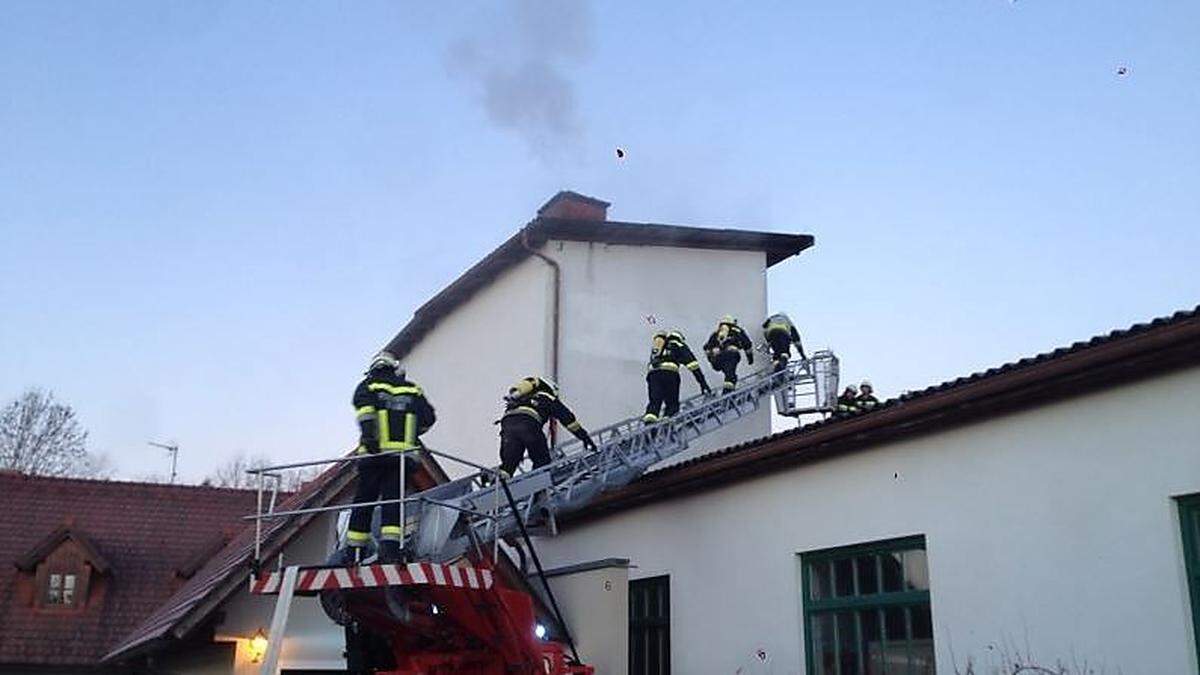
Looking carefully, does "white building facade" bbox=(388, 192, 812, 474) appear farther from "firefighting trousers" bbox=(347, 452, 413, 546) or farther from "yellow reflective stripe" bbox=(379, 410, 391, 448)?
"yellow reflective stripe" bbox=(379, 410, 391, 448)

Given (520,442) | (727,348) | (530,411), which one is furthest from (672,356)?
(520,442)

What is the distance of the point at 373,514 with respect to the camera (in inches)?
370

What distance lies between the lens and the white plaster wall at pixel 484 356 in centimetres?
1777

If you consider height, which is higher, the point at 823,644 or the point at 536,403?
the point at 536,403

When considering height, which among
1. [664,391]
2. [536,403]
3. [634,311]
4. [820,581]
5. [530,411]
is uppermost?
[634,311]

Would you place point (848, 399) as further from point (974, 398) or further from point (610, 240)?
point (974, 398)

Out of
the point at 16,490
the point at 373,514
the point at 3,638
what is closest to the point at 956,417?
the point at 373,514

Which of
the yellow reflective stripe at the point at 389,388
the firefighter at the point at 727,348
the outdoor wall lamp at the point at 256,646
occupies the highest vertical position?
the firefighter at the point at 727,348

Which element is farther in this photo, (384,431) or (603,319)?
(603,319)

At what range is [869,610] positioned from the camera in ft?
32.7

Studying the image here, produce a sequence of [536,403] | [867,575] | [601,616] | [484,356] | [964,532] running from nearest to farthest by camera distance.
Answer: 1. [964,532]
2. [867,575]
3. [536,403]
4. [601,616]
5. [484,356]

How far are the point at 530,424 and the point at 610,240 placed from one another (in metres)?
6.61

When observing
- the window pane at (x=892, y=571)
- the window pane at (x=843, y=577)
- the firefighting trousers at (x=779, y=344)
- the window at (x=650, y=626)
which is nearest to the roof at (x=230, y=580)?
the window at (x=650, y=626)

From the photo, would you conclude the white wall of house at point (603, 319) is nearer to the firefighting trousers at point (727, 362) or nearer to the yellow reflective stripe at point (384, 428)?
Result: the firefighting trousers at point (727, 362)
